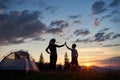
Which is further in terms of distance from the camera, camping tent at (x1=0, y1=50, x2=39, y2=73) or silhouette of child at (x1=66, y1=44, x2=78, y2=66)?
silhouette of child at (x1=66, y1=44, x2=78, y2=66)

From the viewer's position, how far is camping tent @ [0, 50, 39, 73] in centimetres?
2631

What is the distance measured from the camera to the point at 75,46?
27.5 meters

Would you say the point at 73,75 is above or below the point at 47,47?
below

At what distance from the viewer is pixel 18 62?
26.9 meters

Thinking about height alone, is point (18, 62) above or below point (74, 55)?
below

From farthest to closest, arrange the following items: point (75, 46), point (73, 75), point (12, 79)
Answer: point (75, 46)
point (73, 75)
point (12, 79)

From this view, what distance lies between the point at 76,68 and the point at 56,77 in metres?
5.51

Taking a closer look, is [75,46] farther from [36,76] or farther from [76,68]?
[36,76]

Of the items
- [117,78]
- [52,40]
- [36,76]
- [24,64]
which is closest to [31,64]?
[24,64]

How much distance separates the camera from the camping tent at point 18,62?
86.3ft

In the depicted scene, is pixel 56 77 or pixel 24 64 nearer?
pixel 56 77

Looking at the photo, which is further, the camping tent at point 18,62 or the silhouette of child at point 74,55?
the silhouette of child at point 74,55

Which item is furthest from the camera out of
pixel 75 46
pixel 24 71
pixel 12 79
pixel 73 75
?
pixel 75 46

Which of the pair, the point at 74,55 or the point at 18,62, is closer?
the point at 18,62
